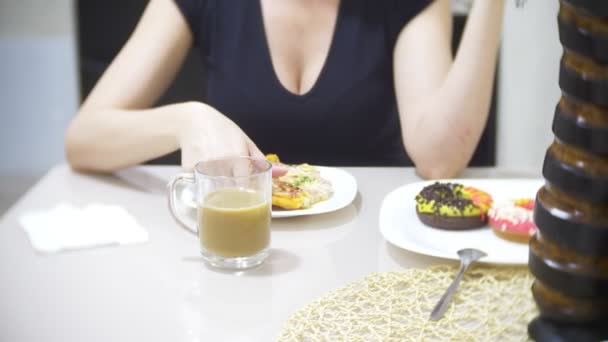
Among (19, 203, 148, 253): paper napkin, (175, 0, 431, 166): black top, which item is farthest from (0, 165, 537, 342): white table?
(175, 0, 431, 166): black top

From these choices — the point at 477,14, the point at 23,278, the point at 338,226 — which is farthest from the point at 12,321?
the point at 477,14

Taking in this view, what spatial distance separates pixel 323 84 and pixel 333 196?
19 centimetres

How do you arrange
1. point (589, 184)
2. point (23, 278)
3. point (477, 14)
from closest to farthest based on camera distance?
point (589, 184) < point (23, 278) < point (477, 14)

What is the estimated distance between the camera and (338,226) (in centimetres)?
53

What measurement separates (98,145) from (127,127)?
34 mm

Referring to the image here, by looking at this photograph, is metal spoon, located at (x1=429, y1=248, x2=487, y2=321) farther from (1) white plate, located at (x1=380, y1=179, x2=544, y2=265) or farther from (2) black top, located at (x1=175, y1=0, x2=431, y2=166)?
(2) black top, located at (x1=175, y1=0, x2=431, y2=166)

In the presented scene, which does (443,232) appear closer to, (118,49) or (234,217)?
(234,217)

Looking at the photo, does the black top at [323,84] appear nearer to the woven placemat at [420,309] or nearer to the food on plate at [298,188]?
the food on plate at [298,188]

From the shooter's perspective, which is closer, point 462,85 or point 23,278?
point 23,278

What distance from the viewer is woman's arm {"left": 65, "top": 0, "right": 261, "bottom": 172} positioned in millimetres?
595

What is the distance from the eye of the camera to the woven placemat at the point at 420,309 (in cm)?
36

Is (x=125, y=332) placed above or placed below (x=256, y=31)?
A: below

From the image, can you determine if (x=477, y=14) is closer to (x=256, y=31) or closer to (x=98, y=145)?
(x=256, y=31)

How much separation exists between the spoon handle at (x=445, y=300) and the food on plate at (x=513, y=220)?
75 mm
